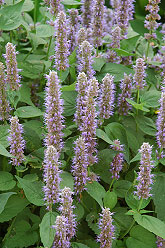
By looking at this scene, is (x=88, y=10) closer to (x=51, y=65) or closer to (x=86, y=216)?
(x=51, y=65)

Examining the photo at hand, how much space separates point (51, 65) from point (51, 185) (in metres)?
1.56

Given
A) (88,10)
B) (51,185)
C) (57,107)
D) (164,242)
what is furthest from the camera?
(88,10)

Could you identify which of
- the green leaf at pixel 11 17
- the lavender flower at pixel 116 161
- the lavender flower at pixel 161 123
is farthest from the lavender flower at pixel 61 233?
the green leaf at pixel 11 17


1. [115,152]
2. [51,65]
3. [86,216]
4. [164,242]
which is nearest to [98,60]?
[51,65]

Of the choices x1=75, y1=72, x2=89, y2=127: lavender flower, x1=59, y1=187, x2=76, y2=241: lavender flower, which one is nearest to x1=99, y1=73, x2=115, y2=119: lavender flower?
x1=75, y1=72, x2=89, y2=127: lavender flower

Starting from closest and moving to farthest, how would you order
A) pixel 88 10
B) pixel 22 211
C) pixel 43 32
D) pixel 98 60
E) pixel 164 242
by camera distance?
pixel 164 242, pixel 22 211, pixel 43 32, pixel 98 60, pixel 88 10

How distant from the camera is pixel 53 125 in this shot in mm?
2895

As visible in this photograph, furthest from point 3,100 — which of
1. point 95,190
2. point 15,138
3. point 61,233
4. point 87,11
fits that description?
point 87,11

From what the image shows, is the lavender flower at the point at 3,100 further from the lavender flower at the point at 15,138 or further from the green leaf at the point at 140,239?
the green leaf at the point at 140,239

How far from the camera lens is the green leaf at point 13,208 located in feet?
10.2

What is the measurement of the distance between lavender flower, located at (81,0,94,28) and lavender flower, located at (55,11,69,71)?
119 cm

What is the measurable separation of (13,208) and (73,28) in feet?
6.29

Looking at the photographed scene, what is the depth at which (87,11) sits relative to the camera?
4492 mm

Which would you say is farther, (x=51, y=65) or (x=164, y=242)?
(x=51, y=65)
